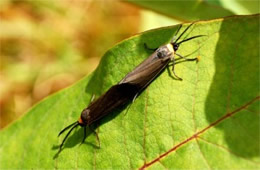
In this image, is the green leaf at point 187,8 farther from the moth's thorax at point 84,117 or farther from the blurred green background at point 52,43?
the blurred green background at point 52,43

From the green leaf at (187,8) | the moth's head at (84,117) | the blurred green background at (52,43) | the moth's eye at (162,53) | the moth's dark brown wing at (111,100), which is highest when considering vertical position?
the green leaf at (187,8)

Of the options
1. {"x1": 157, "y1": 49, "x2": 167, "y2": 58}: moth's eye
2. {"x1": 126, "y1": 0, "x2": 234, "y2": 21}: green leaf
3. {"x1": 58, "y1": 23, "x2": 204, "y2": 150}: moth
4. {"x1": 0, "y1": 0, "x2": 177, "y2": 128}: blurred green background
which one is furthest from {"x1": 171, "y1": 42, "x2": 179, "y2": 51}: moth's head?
{"x1": 0, "y1": 0, "x2": 177, "y2": 128}: blurred green background

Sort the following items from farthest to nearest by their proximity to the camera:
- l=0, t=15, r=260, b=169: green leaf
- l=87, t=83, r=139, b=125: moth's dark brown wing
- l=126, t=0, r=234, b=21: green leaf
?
l=87, t=83, r=139, b=125: moth's dark brown wing
l=126, t=0, r=234, b=21: green leaf
l=0, t=15, r=260, b=169: green leaf

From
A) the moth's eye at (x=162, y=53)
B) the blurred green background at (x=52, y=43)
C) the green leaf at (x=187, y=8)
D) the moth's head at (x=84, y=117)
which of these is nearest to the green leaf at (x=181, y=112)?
the moth's head at (x=84, y=117)

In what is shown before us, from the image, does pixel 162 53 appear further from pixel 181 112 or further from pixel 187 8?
pixel 181 112

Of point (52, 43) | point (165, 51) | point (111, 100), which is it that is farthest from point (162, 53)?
point (52, 43)

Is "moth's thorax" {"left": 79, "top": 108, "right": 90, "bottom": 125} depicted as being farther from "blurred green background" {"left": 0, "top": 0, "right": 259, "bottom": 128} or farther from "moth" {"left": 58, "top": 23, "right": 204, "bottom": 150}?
"blurred green background" {"left": 0, "top": 0, "right": 259, "bottom": 128}
